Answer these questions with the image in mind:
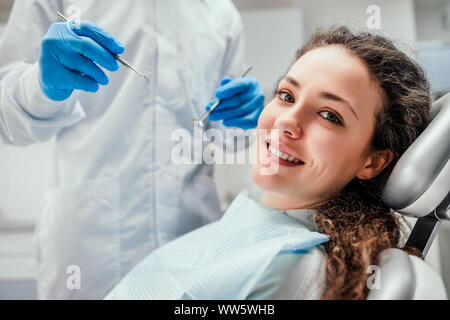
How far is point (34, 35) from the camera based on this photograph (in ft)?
3.49

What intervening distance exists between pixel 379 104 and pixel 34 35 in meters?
0.94

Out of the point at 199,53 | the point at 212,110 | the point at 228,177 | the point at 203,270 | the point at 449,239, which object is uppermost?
the point at 199,53

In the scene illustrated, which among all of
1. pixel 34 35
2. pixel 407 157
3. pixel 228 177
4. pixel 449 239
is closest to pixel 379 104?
pixel 407 157

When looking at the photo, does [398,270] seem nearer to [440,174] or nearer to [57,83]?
[440,174]

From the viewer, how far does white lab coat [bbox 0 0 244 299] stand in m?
1.06

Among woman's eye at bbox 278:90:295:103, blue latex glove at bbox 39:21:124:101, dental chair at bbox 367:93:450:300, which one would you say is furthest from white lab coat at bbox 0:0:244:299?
dental chair at bbox 367:93:450:300

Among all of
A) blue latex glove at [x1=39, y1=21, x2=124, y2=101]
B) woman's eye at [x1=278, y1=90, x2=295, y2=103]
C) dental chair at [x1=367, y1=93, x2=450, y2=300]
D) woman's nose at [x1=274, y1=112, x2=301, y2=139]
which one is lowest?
dental chair at [x1=367, y1=93, x2=450, y2=300]

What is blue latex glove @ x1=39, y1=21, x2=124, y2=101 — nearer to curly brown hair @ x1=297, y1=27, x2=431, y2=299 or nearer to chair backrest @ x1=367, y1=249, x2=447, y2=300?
curly brown hair @ x1=297, y1=27, x2=431, y2=299

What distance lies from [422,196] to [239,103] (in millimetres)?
621

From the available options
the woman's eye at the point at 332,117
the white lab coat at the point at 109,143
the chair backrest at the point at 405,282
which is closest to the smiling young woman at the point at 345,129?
the woman's eye at the point at 332,117

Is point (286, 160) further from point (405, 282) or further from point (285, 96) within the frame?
point (405, 282)

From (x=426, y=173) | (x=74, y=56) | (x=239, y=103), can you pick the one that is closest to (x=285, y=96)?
(x=239, y=103)

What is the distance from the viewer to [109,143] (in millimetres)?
1132

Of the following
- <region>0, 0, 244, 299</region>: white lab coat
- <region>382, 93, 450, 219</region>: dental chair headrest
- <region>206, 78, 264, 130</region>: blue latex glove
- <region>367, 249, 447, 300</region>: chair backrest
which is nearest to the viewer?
<region>367, 249, 447, 300</region>: chair backrest
